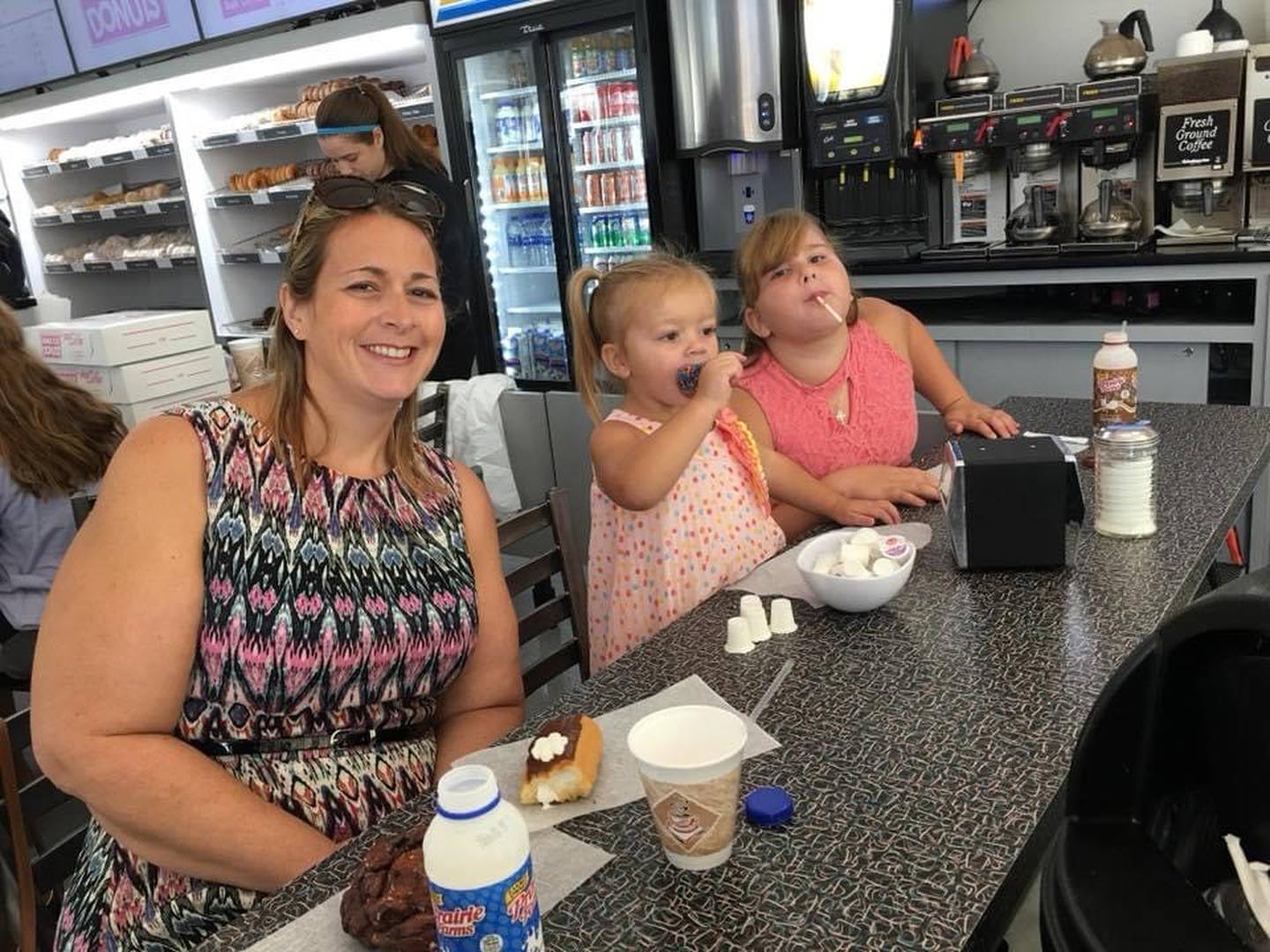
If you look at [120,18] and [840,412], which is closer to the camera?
[840,412]

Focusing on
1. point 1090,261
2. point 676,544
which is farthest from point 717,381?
point 1090,261

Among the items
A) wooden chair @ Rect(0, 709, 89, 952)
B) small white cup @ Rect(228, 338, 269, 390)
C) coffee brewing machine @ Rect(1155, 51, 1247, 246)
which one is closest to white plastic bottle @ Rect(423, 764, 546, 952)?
wooden chair @ Rect(0, 709, 89, 952)

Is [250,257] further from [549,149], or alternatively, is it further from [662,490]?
[662,490]

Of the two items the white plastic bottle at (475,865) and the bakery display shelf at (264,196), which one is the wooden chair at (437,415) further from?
the bakery display shelf at (264,196)

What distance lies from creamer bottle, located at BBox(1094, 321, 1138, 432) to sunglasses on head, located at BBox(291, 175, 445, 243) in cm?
118

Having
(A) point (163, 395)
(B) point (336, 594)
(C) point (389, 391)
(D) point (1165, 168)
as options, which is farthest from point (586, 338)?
(D) point (1165, 168)

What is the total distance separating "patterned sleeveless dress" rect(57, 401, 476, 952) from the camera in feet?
3.99

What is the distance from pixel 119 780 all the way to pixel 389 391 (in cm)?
56

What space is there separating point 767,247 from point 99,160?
599cm

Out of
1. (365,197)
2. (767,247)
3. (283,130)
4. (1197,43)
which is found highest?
(283,130)

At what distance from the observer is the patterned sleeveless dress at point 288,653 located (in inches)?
47.8

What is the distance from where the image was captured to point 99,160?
649 cm

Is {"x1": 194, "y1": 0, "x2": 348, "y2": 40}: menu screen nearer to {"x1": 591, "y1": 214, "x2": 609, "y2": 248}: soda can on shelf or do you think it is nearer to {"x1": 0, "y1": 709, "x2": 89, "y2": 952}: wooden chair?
{"x1": 591, "y1": 214, "x2": 609, "y2": 248}: soda can on shelf

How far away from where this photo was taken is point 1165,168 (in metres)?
3.51
